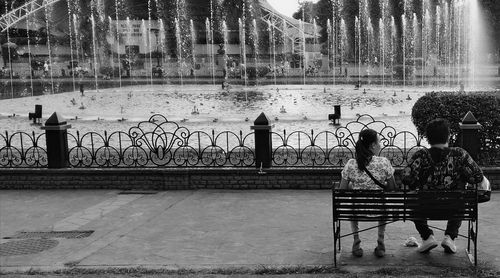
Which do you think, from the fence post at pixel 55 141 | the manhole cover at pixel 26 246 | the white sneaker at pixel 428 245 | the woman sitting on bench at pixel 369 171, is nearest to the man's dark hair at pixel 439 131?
the woman sitting on bench at pixel 369 171

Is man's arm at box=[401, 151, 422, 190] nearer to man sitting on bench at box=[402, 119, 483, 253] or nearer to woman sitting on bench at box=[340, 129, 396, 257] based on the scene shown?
man sitting on bench at box=[402, 119, 483, 253]

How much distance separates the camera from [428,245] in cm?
627

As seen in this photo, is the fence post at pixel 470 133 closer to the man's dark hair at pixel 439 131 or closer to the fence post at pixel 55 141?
the man's dark hair at pixel 439 131

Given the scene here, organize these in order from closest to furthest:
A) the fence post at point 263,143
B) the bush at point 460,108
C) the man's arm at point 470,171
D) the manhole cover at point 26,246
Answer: the man's arm at point 470,171
the manhole cover at point 26,246
the bush at point 460,108
the fence post at point 263,143

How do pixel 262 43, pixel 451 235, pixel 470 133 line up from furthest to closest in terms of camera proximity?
pixel 262 43, pixel 470 133, pixel 451 235

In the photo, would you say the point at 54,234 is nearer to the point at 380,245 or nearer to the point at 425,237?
the point at 380,245

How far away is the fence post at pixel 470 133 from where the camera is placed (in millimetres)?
9625

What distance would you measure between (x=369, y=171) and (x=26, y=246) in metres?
4.46

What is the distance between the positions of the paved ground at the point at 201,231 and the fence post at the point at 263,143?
574 millimetres

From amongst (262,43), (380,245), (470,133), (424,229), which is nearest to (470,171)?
(424,229)

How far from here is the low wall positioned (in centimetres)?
1034

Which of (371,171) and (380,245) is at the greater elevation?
(371,171)

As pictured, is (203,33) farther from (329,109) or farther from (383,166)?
(383,166)

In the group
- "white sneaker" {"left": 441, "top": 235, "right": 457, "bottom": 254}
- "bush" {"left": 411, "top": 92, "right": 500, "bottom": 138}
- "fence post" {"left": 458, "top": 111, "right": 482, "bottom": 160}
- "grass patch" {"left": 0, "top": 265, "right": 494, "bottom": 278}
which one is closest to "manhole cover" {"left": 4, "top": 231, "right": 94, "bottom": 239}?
"grass patch" {"left": 0, "top": 265, "right": 494, "bottom": 278}
